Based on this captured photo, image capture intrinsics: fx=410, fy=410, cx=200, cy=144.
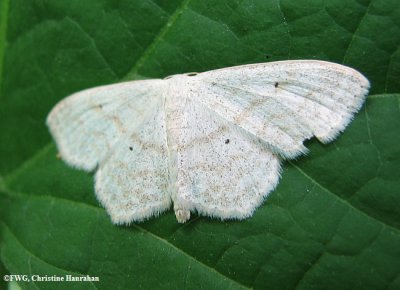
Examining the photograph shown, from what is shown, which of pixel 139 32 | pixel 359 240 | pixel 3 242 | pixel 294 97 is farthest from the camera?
pixel 3 242

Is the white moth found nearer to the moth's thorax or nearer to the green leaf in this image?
the moth's thorax

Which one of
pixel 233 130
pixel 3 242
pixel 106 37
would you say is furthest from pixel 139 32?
pixel 3 242

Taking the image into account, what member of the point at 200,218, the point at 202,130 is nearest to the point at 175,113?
the point at 202,130

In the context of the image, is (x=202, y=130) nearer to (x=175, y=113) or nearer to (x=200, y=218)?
(x=175, y=113)

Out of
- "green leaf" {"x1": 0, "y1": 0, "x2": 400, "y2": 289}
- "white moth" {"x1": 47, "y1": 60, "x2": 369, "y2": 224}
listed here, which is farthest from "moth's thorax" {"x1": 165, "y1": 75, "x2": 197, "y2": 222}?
"green leaf" {"x1": 0, "y1": 0, "x2": 400, "y2": 289}

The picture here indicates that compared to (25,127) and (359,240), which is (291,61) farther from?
(25,127)

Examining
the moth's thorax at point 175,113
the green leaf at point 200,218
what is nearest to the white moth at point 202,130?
the moth's thorax at point 175,113
